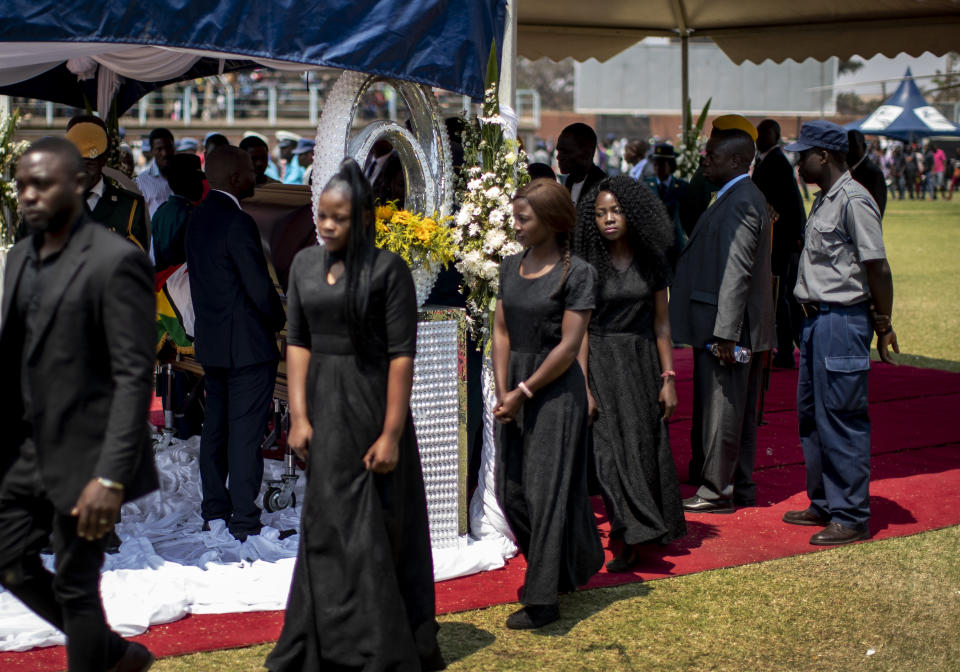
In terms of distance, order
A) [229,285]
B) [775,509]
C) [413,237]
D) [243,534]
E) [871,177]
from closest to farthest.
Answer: [413,237] < [229,285] < [243,534] < [775,509] < [871,177]

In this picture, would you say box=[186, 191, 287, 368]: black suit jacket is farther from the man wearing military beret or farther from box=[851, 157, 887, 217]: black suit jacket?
box=[851, 157, 887, 217]: black suit jacket

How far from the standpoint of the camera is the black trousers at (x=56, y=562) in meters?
3.65

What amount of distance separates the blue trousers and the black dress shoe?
67 cm

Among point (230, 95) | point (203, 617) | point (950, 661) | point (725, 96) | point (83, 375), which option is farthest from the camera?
point (725, 96)

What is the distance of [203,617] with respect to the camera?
5.08 metres

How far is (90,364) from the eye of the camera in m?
3.60

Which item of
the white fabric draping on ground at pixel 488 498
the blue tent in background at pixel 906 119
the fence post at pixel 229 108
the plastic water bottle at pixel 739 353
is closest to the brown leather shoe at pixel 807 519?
the plastic water bottle at pixel 739 353

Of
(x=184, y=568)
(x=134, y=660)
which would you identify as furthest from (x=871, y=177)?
(x=134, y=660)

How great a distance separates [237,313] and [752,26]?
26.0 ft

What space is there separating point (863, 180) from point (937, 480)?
11.2ft

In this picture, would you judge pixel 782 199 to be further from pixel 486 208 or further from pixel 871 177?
pixel 486 208

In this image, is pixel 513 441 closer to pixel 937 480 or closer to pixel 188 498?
pixel 188 498

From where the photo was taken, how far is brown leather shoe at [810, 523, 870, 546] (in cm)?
611

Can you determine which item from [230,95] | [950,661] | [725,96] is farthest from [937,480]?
[725,96]
